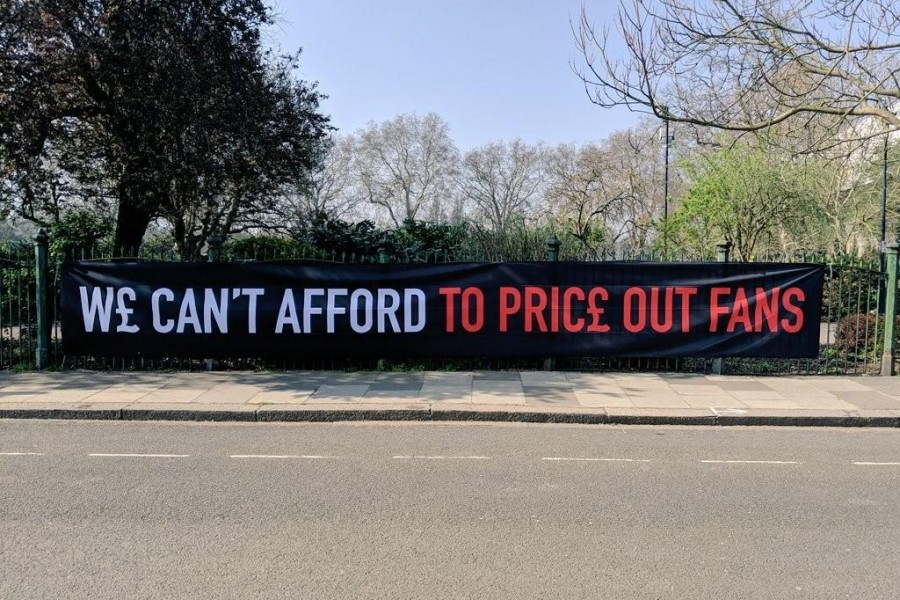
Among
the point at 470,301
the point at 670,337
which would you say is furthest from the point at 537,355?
the point at 670,337

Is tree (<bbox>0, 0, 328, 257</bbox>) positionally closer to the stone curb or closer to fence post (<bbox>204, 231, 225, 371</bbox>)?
fence post (<bbox>204, 231, 225, 371</bbox>)

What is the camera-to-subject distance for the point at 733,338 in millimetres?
10445

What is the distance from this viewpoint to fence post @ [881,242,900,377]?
411 inches

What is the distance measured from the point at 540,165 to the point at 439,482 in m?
63.1

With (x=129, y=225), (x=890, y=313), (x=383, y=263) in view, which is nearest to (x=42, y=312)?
(x=129, y=225)

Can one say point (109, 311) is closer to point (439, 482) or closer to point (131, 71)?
point (131, 71)

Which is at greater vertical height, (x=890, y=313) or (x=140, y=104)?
(x=140, y=104)

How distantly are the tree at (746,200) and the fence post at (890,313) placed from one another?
23.1ft

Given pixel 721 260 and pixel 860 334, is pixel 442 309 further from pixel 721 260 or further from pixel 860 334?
pixel 860 334

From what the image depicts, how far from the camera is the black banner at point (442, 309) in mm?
10430

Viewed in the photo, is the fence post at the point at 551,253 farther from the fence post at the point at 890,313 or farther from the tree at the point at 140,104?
the tree at the point at 140,104

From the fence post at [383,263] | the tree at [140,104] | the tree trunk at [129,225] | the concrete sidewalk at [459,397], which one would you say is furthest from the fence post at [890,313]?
the tree trunk at [129,225]

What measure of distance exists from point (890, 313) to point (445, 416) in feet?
23.8

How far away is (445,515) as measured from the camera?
194 inches
